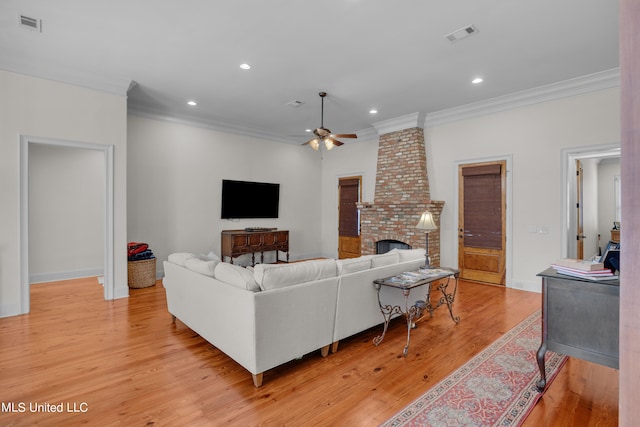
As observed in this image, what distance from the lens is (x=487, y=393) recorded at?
239 cm

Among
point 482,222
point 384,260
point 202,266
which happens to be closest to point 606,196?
point 482,222

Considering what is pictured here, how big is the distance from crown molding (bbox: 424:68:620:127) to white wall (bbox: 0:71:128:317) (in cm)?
534

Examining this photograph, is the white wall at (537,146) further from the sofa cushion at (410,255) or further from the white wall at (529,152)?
the sofa cushion at (410,255)

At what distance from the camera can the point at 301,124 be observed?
7023 millimetres

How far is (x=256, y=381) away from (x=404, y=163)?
5137 millimetres

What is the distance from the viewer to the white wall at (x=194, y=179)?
19.5 feet

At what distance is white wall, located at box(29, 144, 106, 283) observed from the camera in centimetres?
559

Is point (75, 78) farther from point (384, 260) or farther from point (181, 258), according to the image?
point (384, 260)

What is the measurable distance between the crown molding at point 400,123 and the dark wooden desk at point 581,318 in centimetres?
440

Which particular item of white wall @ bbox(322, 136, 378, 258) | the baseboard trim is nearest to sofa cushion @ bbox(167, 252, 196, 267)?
the baseboard trim

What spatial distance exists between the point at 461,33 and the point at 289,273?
3.02 meters

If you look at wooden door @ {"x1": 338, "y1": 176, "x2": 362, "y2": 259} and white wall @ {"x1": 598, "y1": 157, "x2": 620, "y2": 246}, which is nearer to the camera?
white wall @ {"x1": 598, "y1": 157, "x2": 620, "y2": 246}

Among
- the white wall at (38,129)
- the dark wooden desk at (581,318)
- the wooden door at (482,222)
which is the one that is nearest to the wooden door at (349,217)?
the wooden door at (482,222)

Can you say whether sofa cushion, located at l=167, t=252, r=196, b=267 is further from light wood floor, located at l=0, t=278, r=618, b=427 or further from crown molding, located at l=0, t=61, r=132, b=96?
crown molding, located at l=0, t=61, r=132, b=96
